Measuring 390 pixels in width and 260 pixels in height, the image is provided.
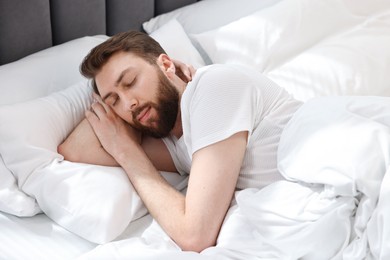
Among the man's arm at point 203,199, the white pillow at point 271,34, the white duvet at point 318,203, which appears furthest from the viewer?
the white pillow at point 271,34

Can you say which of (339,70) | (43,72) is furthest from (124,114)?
(339,70)

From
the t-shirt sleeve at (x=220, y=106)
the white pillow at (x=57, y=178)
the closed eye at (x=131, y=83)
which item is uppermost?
the t-shirt sleeve at (x=220, y=106)

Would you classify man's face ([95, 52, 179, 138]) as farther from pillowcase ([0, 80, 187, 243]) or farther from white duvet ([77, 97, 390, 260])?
white duvet ([77, 97, 390, 260])

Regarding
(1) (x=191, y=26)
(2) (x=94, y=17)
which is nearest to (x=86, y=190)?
(2) (x=94, y=17)

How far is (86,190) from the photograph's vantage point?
1.30 meters

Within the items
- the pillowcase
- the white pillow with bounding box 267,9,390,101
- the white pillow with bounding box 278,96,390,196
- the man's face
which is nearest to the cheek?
the man's face

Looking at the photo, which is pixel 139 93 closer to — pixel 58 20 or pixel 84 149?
pixel 84 149

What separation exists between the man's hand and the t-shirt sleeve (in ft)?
0.66

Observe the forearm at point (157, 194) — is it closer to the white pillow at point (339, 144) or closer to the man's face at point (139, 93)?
the man's face at point (139, 93)

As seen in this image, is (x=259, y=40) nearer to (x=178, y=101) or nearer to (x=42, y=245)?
(x=178, y=101)

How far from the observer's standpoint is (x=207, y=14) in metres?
1.97

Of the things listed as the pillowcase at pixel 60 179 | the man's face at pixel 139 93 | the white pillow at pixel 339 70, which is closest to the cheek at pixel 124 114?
the man's face at pixel 139 93

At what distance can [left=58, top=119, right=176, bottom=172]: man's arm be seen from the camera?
1426 mm

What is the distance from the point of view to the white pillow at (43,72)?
149cm
